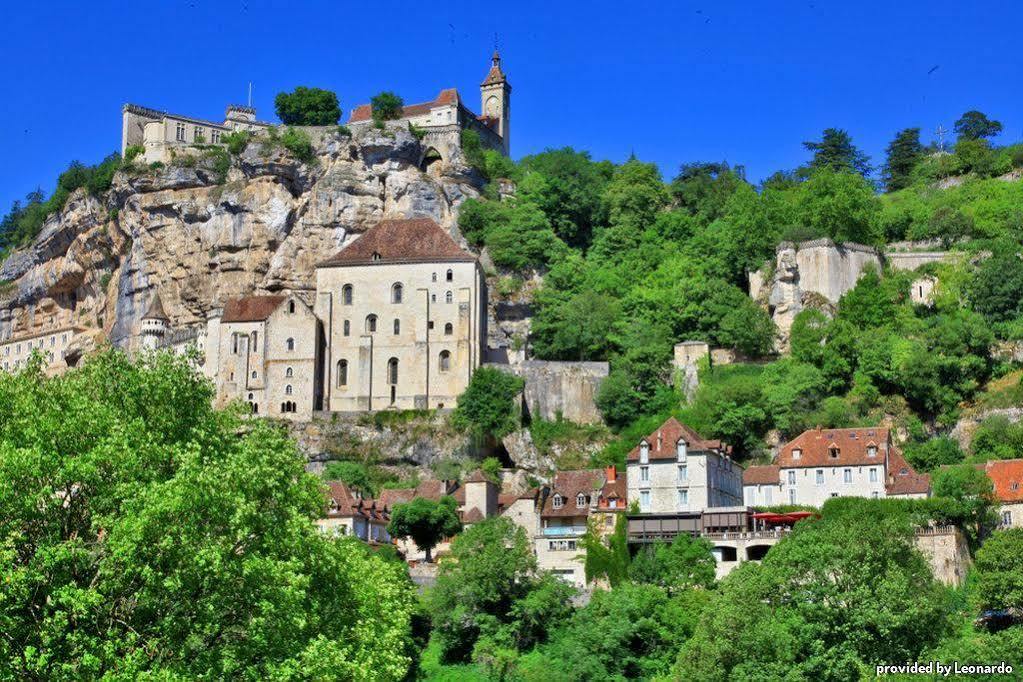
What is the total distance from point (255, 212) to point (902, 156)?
51.1 meters

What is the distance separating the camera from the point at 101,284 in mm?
101750

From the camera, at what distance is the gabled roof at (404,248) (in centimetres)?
8194

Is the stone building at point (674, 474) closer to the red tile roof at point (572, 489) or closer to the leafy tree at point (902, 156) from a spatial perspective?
the red tile roof at point (572, 489)

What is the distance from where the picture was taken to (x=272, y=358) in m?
81.6

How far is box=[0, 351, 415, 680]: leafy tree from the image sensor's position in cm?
2841

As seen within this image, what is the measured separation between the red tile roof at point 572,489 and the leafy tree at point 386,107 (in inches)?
1607

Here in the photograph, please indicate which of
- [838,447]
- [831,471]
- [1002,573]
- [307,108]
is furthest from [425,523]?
[307,108]

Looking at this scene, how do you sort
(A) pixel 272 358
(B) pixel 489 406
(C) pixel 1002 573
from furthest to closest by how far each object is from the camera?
(A) pixel 272 358 < (B) pixel 489 406 < (C) pixel 1002 573

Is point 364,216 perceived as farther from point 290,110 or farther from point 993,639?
point 993,639

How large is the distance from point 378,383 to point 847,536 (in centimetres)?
3866

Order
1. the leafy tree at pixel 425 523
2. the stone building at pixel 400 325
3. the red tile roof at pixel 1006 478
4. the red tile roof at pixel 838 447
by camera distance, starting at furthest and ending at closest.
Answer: the stone building at pixel 400 325
the red tile roof at pixel 838 447
the leafy tree at pixel 425 523
the red tile roof at pixel 1006 478

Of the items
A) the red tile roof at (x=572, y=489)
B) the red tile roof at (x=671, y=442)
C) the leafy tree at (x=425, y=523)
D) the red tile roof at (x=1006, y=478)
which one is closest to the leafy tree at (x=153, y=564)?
the red tile roof at (x=572, y=489)

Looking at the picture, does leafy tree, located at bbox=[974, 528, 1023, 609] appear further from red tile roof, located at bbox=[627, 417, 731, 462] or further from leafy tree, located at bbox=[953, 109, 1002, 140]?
leafy tree, located at bbox=[953, 109, 1002, 140]

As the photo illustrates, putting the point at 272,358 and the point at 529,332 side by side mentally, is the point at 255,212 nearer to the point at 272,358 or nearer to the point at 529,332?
the point at 272,358
